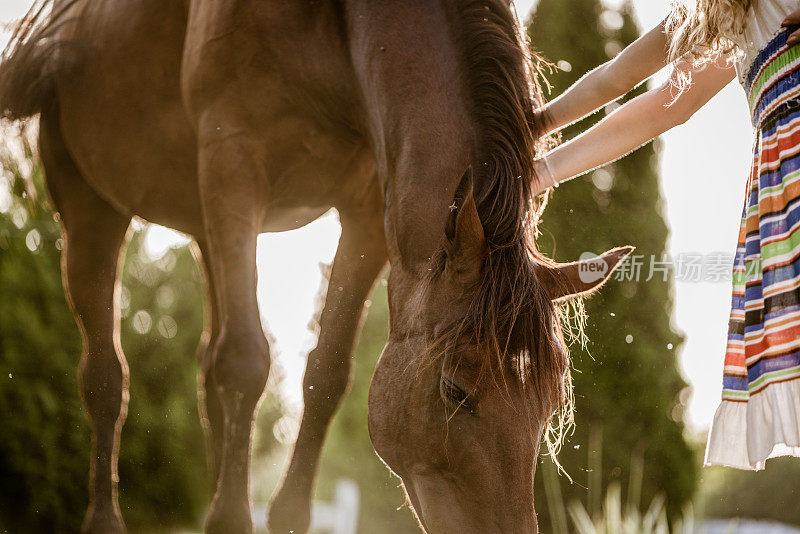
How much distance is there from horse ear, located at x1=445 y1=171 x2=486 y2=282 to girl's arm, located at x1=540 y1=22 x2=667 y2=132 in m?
0.54

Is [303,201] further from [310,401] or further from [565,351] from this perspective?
[565,351]

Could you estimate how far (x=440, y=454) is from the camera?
1482 mm

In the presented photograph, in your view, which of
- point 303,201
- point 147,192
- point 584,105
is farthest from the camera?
point 147,192

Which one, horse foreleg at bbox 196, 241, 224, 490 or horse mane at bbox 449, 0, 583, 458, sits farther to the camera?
horse foreleg at bbox 196, 241, 224, 490

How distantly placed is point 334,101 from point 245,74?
31 centimetres

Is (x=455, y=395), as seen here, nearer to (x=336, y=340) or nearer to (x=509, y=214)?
(x=509, y=214)

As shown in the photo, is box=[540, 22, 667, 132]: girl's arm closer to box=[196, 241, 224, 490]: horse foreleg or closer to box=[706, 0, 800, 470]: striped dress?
box=[706, 0, 800, 470]: striped dress

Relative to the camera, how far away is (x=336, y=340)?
2654 millimetres

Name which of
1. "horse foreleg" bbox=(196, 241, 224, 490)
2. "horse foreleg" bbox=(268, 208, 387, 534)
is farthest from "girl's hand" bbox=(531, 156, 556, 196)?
"horse foreleg" bbox=(196, 241, 224, 490)

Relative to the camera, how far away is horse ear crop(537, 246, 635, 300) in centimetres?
161

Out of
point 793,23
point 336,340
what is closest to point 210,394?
point 336,340

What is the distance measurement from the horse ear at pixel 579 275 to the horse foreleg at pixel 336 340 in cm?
111

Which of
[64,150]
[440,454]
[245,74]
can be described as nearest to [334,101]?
[245,74]

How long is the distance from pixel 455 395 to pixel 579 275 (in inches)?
16.6
